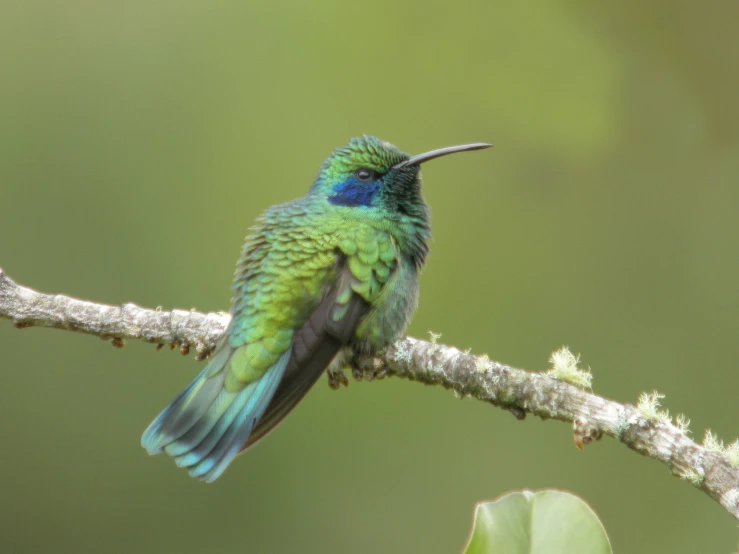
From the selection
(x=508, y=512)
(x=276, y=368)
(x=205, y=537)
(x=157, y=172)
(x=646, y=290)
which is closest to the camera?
(x=508, y=512)

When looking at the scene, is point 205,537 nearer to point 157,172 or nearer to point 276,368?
point 157,172

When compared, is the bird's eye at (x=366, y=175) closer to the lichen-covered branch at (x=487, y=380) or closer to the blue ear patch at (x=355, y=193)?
the blue ear patch at (x=355, y=193)

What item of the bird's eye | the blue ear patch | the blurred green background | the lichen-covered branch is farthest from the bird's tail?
the blurred green background

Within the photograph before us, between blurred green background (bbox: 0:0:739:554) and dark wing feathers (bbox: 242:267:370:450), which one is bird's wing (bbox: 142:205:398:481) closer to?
dark wing feathers (bbox: 242:267:370:450)

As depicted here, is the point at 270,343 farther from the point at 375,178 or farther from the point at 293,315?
the point at 375,178

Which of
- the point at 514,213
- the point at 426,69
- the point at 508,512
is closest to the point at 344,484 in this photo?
the point at 514,213

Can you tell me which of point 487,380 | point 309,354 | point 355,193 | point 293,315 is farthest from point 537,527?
point 355,193

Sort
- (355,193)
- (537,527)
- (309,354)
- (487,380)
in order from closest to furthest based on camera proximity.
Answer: (537,527) < (487,380) < (309,354) < (355,193)
